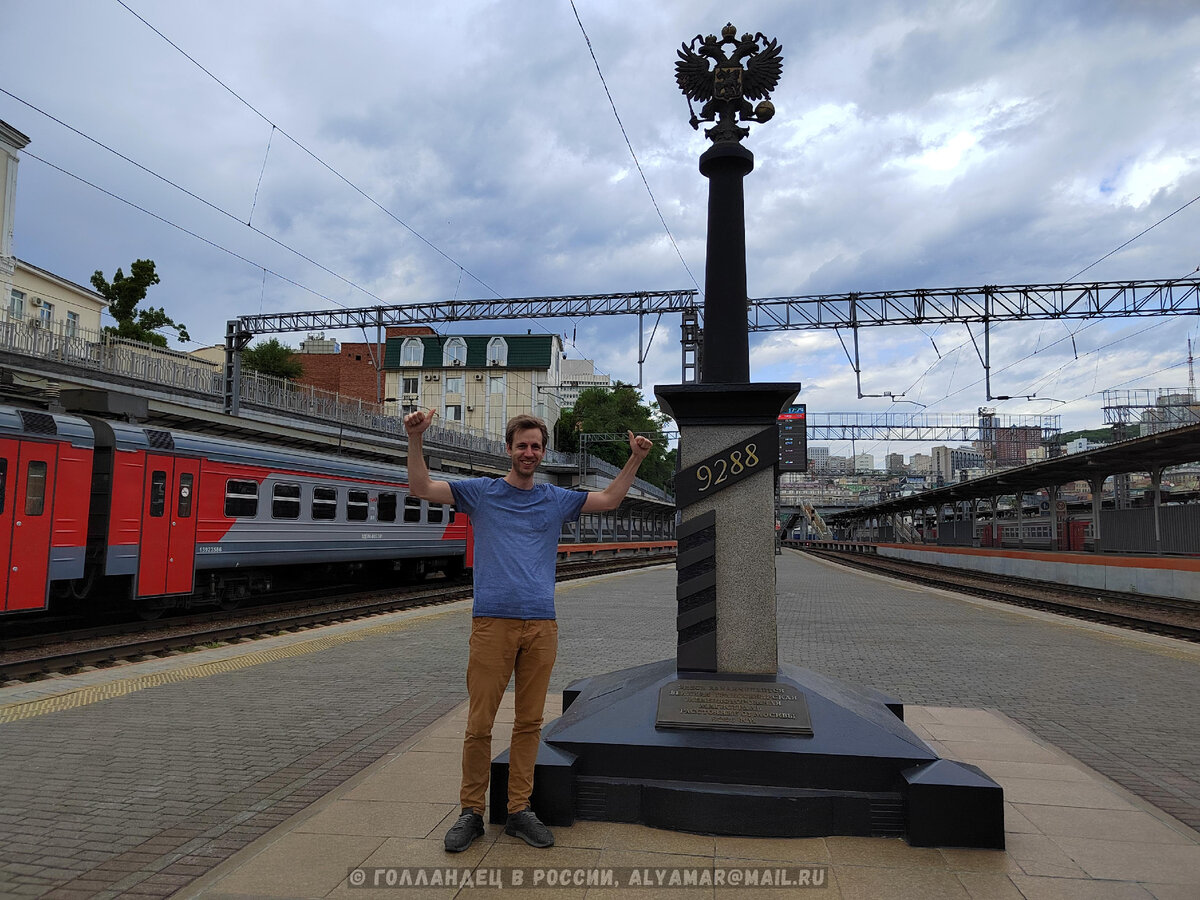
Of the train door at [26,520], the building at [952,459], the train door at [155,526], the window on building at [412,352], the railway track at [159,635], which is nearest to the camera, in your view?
the railway track at [159,635]

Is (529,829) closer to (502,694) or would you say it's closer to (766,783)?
(502,694)

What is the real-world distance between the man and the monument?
22 cm

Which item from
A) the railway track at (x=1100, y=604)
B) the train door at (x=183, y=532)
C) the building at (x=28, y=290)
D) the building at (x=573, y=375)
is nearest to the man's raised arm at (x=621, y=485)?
the train door at (x=183, y=532)

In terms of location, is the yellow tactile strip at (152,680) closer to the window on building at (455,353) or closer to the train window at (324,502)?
Answer: the train window at (324,502)

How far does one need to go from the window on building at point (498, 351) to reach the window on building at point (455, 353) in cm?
209

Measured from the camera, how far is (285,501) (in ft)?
49.8

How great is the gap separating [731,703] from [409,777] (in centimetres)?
184

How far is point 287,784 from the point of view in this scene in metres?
4.59

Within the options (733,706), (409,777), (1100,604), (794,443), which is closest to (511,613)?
(733,706)

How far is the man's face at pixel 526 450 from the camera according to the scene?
3.65 meters

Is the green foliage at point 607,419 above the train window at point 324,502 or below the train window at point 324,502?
above

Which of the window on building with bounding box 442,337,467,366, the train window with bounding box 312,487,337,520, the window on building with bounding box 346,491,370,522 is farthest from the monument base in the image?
the window on building with bounding box 442,337,467,366

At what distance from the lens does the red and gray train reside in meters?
10.1

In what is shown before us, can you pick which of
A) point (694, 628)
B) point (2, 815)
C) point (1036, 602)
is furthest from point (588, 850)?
point (1036, 602)
